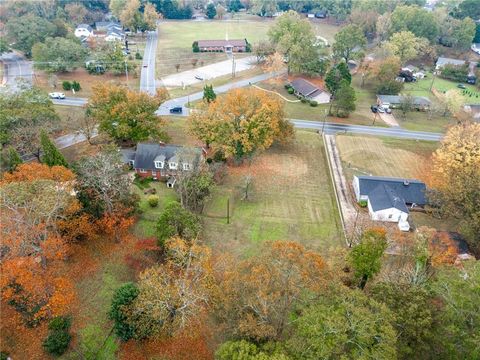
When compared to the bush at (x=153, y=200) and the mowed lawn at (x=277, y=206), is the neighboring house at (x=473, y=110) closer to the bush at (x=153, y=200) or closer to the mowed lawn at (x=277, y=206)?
the mowed lawn at (x=277, y=206)

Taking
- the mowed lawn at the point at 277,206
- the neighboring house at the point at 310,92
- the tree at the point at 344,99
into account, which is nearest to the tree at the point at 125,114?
the mowed lawn at the point at 277,206

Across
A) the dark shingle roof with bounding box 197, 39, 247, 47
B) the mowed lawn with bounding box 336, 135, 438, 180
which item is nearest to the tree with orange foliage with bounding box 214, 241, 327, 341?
the mowed lawn with bounding box 336, 135, 438, 180

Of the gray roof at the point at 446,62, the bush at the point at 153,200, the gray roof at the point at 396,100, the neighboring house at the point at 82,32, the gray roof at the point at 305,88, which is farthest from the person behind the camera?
the neighboring house at the point at 82,32

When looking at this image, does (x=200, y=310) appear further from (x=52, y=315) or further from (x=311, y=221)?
(x=311, y=221)

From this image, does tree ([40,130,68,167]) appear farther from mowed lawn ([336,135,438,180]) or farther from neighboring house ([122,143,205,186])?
mowed lawn ([336,135,438,180])

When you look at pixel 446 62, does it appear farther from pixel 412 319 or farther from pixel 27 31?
pixel 27 31

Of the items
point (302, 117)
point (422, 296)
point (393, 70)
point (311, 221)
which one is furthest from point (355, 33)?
point (422, 296)
